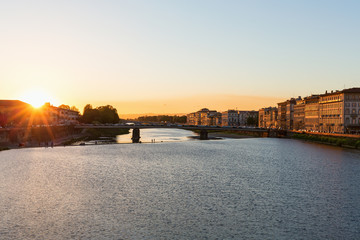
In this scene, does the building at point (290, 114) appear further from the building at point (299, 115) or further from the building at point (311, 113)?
the building at point (311, 113)

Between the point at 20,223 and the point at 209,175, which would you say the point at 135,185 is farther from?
the point at 20,223

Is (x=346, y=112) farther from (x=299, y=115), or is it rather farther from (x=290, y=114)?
(x=290, y=114)

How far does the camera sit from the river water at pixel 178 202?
28.5m

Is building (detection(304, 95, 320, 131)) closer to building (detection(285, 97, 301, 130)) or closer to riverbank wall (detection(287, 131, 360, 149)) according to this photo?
riverbank wall (detection(287, 131, 360, 149))

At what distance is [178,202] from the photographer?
1453 inches

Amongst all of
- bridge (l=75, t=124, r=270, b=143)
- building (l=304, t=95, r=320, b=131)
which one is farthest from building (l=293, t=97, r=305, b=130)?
bridge (l=75, t=124, r=270, b=143)

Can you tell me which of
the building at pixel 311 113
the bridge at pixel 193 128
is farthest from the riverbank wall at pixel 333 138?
the bridge at pixel 193 128

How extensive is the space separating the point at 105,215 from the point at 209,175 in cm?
2416

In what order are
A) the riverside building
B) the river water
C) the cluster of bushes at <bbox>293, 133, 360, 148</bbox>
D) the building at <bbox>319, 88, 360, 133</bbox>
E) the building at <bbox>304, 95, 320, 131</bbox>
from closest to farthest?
the river water → the cluster of bushes at <bbox>293, 133, 360, 148</bbox> → the building at <bbox>319, 88, 360, 133</bbox> → the riverside building → the building at <bbox>304, 95, 320, 131</bbox>

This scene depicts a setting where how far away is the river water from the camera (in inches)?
1121

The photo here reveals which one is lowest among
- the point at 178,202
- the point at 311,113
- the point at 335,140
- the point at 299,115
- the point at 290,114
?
the point at 178,202

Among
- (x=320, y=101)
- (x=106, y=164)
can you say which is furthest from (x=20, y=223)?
(x=320, y=101)

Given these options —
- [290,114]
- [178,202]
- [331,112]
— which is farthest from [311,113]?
[178,202]

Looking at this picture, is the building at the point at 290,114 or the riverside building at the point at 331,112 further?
the building at the point at 290,114
